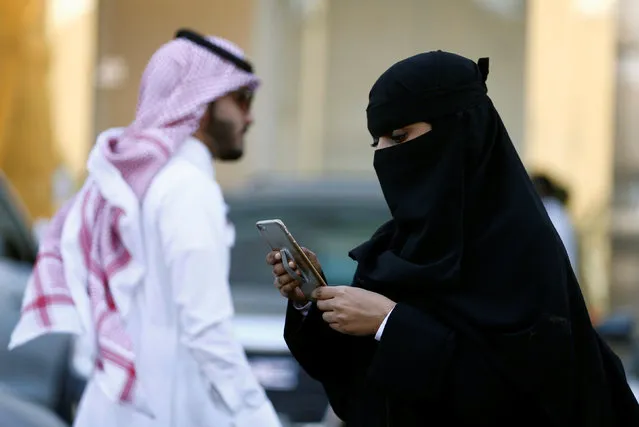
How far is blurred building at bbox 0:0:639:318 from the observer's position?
13.7 m

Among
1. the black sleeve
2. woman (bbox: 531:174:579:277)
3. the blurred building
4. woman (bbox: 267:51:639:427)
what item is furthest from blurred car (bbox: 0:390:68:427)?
the blurred building

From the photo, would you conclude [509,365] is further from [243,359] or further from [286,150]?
[286,150]

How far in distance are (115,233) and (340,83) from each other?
34.8 ft

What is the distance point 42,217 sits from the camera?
604 inches

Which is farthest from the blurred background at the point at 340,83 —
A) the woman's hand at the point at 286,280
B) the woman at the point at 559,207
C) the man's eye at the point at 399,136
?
the man's eye at the point at 399,136

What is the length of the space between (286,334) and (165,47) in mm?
1519

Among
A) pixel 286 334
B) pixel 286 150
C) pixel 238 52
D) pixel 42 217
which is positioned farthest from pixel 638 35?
pixel 286 334

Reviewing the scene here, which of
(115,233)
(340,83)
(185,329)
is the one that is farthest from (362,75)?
(185,329)

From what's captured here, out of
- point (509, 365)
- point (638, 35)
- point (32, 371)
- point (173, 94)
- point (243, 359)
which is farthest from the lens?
point (638, 35)

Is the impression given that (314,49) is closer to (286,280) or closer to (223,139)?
(223,139)

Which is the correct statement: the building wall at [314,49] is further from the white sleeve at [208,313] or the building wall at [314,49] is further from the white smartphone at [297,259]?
the white smartphone at [297,259]

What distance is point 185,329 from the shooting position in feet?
12.9

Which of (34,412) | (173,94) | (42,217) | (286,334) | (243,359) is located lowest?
(42,217)

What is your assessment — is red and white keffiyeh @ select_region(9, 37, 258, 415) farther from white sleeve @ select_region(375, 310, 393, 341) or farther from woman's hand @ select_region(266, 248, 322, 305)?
white sleeve @ select_region(375, 310, 393, 341)
